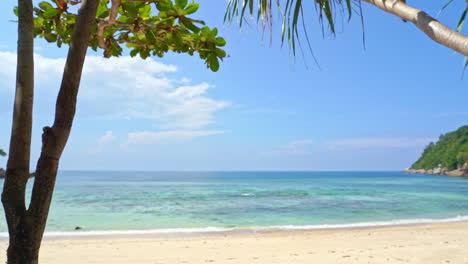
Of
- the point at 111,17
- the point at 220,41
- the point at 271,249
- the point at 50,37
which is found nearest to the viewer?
the point at 111,17

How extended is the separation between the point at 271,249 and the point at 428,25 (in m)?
7.01

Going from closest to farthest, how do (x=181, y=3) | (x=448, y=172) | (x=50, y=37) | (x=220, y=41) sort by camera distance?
1. (x=181, y=3)
2. (x=220, y=41)
3. (x=50, y=37)
4. (x=448, y=172)

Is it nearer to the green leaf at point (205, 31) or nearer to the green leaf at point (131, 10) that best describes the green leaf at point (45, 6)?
the green leaf at point (131, 10)

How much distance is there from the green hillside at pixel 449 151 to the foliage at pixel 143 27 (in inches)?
3436

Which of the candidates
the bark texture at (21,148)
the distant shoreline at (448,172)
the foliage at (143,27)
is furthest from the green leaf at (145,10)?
the distant shoreline at (448,172)

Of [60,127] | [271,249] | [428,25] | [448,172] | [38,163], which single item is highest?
[428,25]

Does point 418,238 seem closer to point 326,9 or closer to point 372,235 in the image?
point 372,235

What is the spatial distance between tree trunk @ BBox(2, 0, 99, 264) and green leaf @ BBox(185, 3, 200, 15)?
351mm

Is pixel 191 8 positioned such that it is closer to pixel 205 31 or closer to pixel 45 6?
pixel 205 31

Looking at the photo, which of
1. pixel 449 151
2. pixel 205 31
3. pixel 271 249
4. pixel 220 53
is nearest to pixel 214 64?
pixel 220 53

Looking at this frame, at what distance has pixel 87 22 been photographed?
125 cm

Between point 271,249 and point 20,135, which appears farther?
point 271,249

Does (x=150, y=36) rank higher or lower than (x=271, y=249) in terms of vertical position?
higher

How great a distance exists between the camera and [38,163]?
3.76 feet
